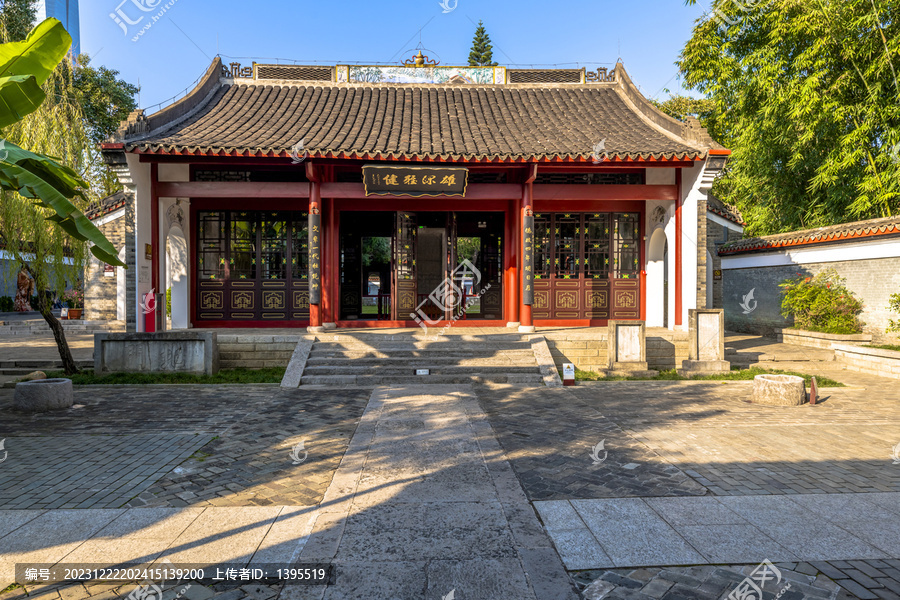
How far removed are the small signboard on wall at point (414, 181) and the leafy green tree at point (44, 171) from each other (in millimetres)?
4457

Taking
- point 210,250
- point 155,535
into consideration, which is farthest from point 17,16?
point 155,535

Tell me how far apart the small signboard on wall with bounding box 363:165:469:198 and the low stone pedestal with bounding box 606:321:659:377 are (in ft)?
12.5

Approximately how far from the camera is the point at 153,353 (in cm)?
852

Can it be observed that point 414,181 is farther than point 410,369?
Yes

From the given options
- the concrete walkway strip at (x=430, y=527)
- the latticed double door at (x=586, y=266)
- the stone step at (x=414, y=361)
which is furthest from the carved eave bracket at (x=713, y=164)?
the concrete walkway strip at (x=430, y=527)

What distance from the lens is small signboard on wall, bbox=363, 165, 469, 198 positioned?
9.20 metres

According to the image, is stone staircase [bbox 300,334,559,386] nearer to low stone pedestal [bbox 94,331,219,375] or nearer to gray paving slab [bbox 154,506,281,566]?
low stone pedestal [bbox 94,331,219,375]

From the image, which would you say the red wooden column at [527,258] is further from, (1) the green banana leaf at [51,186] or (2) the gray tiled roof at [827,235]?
(2) the gray tiled roof at [827,235]

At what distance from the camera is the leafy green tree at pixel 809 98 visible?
481 inches

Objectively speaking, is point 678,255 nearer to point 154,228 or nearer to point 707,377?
point 707,377

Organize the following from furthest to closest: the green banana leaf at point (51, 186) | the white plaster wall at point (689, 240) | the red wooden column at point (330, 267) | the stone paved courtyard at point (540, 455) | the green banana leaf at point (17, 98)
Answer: the red wooden column at point (330, 267) → the white plaster wall at point (689, 240) → the green banana leaf at point (17, 98) → the green banana leaf at point (51, 186) → the stone paved courtyard at point (540, 455)

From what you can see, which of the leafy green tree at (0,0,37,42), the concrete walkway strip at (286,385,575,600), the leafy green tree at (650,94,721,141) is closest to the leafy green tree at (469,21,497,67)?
the leafy green tree at (650,94,721,141)

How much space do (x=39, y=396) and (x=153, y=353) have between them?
Result: 88.2 inches

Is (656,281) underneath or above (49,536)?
above
